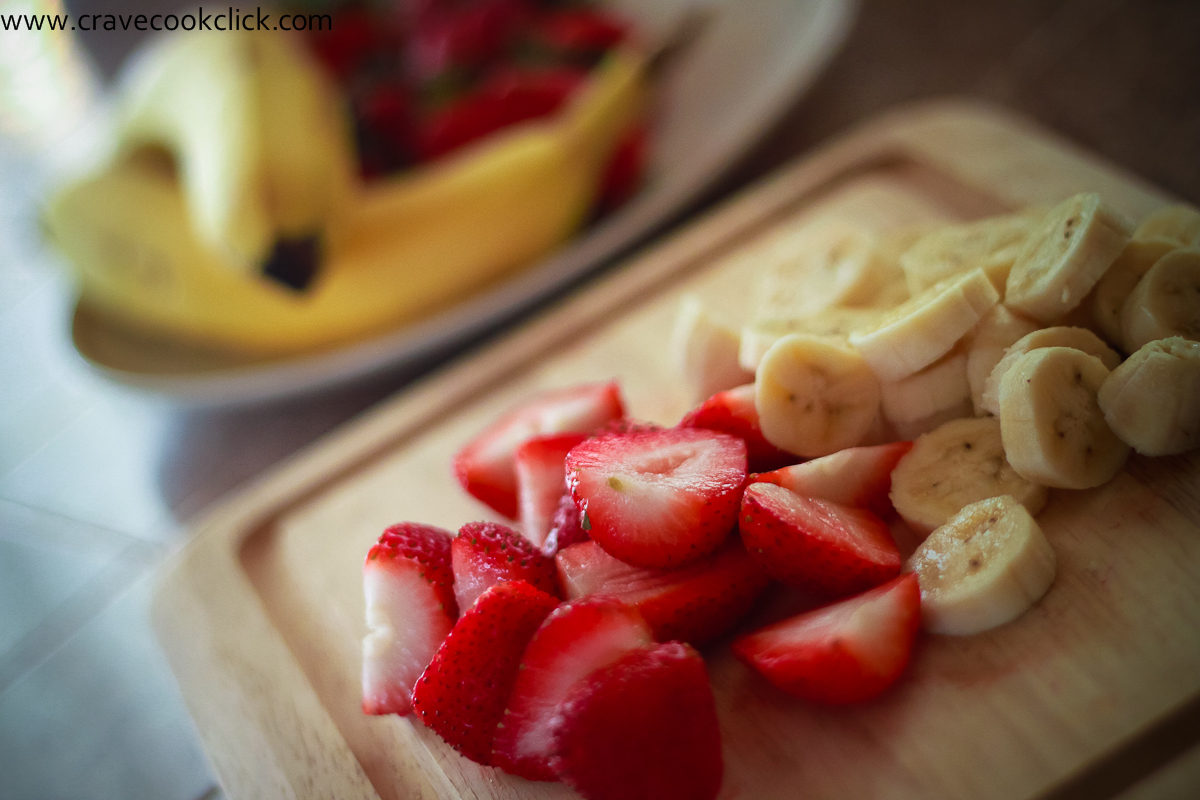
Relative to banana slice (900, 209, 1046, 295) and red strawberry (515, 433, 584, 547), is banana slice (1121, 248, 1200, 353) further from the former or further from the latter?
red strawberry (515, 433, 584, 547)

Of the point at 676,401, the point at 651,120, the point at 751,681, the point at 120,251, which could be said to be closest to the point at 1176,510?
the point at 751,681

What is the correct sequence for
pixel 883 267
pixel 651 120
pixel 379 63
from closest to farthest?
pixel 883 267
pixel 651 120
pixel 379 63

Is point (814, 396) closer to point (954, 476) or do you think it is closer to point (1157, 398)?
point (954, 476)

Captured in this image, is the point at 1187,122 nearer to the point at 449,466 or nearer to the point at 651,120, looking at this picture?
the point at 651,120

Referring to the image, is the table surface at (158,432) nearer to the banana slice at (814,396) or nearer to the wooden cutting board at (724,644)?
the wooden cutting board at (724,644)

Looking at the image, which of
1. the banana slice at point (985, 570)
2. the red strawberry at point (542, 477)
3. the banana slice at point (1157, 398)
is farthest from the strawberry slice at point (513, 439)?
the banana slice at point (1157, 398)

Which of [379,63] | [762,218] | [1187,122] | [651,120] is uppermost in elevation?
[379,63]

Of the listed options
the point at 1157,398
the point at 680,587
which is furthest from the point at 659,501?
the point at 1157,398
